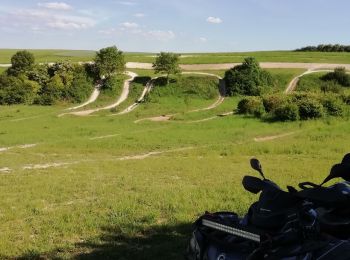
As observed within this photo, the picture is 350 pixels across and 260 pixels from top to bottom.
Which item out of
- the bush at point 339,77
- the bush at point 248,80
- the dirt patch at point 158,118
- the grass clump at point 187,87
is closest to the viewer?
the dirt patch at point 158,118

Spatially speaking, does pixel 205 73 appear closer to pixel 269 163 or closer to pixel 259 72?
pixel 259 72

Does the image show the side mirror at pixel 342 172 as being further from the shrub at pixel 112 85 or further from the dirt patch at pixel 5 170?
the shrub at pixel 112 85

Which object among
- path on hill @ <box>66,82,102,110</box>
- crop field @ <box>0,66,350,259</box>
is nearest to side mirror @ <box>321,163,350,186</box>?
crop field @ <box>0,66,350,259</box>

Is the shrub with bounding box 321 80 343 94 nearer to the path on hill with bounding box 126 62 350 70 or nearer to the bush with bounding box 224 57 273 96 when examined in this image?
the bush with bounding box 224 57 273 96

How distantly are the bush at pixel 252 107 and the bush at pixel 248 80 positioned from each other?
947cm

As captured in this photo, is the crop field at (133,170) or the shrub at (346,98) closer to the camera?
the crop field at (133,170)

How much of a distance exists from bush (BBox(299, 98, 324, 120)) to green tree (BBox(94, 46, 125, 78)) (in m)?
24.3

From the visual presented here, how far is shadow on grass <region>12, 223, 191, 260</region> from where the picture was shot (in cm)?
663

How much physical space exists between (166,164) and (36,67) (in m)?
39.9

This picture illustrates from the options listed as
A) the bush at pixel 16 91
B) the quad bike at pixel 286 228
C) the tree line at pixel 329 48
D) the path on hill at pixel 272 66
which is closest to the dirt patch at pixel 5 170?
the quad bike at pixel 286 228

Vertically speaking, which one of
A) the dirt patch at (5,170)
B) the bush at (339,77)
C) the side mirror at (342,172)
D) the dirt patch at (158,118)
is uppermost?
the side mirror at (342,172)

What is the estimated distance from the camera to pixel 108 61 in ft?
181

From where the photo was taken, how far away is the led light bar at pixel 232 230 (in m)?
2.48

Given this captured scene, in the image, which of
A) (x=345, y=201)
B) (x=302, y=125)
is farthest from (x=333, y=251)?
(x=302, y=125)
